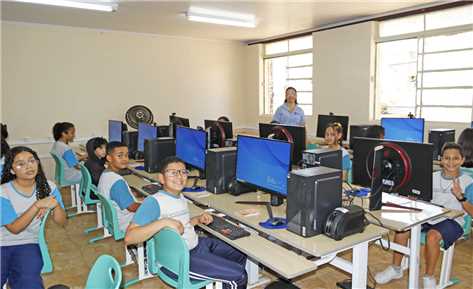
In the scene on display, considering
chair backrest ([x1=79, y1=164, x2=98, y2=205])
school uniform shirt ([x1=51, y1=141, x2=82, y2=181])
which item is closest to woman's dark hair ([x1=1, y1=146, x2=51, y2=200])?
chair backrest ([x1=79, y1=164, x2=98, y2=205])

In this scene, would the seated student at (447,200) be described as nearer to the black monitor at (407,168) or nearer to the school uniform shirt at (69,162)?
the black monitor at (407,168)

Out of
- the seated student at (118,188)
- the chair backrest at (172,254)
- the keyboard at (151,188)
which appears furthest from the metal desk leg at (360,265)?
the keyboard at (151,188)

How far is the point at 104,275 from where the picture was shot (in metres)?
1.33

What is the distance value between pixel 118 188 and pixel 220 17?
12.8 ft

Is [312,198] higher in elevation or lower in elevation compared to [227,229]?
higher

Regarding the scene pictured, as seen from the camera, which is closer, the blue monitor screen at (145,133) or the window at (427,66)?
the blue monitor screen at (145,133)

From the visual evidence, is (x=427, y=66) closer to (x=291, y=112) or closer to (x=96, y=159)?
(x=291, y=112)

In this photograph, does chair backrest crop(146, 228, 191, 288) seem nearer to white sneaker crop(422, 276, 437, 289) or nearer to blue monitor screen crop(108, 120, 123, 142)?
A: white sneaker crop(422, 276, 437, 289)

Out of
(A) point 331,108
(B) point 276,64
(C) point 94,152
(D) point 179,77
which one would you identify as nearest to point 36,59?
(D) point 179,77

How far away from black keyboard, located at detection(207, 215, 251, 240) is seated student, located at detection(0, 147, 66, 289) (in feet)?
3.18

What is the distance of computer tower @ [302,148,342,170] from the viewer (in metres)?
2.40

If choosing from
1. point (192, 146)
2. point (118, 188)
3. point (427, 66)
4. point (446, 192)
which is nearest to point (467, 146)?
point (446, 192)

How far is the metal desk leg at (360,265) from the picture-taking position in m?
2.03

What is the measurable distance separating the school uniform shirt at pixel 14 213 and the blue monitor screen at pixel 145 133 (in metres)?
2.22
